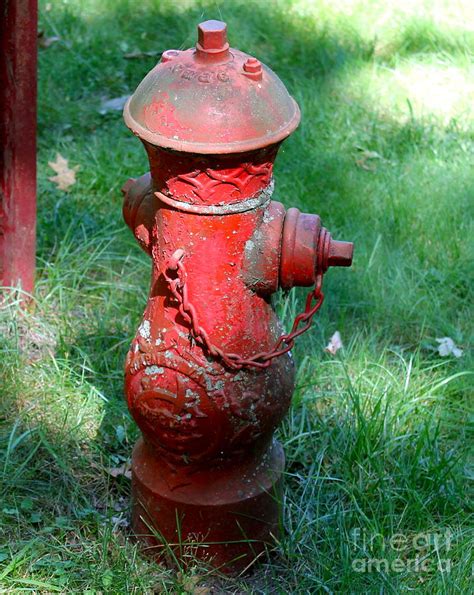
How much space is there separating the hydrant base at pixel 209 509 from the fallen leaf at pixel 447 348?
3.37ft

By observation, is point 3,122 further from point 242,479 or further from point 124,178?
point 242,479

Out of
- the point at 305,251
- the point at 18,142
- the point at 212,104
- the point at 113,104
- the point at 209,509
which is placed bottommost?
the point at 113,104

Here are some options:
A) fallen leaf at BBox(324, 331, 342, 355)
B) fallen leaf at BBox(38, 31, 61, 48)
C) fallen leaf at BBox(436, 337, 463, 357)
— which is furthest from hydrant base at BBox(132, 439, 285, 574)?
fallen leaf at BBox(38, 31, 61, 48)

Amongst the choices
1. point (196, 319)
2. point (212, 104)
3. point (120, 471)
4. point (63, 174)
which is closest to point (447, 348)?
point (120, 471)

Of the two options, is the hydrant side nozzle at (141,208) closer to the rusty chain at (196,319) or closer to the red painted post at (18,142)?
the rusty chain at (196,319)

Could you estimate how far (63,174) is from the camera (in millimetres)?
4406

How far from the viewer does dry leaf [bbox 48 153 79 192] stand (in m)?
4.38

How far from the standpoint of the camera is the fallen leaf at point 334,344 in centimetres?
354

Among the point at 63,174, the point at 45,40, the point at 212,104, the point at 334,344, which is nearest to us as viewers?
the point at 212,104

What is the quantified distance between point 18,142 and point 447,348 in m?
1.73

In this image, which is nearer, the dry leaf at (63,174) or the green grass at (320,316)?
the green grass at (320,316)

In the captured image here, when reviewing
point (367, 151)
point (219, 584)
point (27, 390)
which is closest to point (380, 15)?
point (367, 151)

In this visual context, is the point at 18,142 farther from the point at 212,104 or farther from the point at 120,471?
the point at 212,104

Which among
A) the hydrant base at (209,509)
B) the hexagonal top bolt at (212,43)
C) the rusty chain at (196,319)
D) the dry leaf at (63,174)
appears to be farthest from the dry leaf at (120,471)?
the dry leaf at (63,174)
